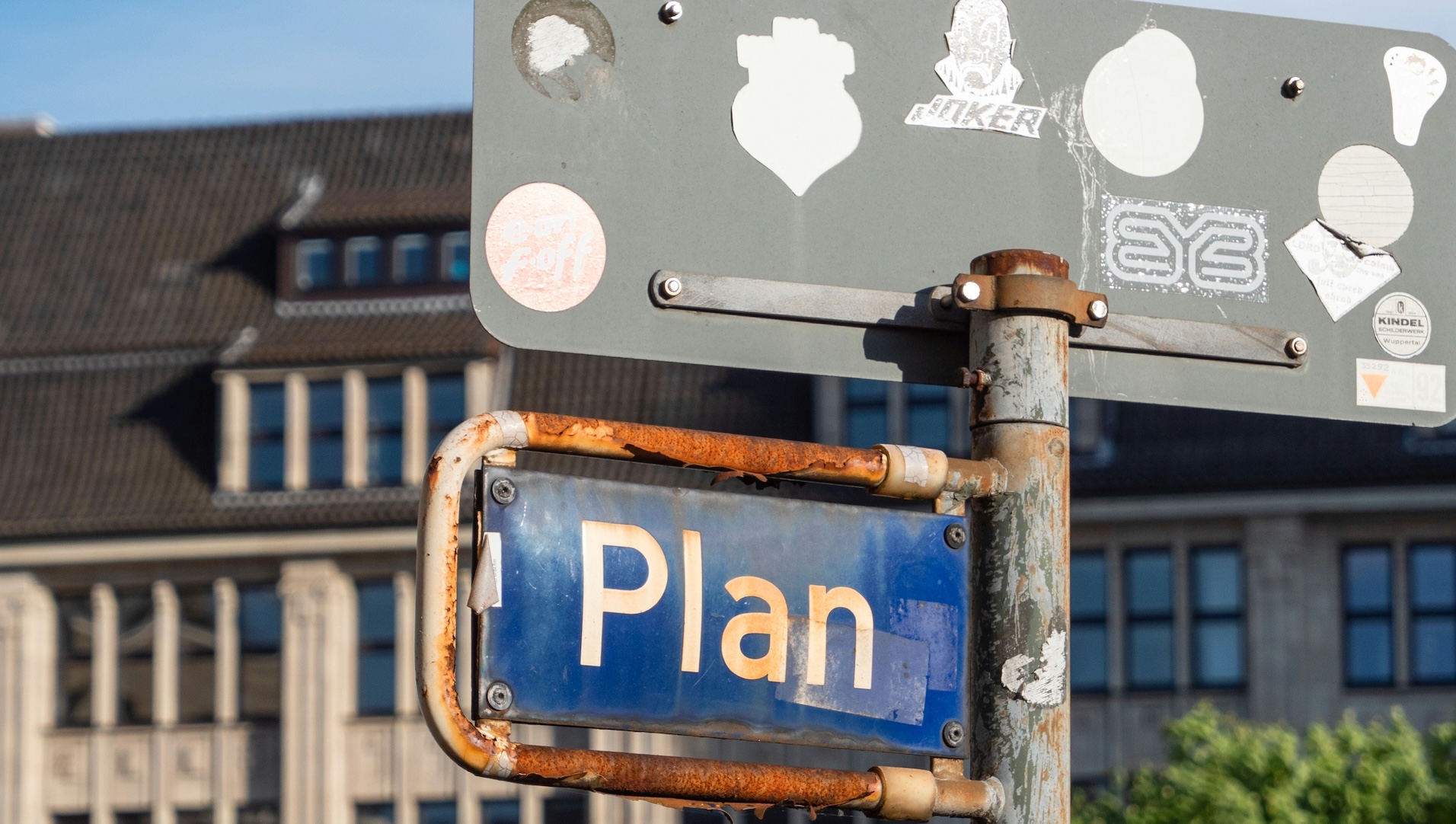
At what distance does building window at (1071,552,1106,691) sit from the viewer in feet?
102

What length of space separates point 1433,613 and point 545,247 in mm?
30294

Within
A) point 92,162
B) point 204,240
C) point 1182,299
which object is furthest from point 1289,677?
point 1182,299

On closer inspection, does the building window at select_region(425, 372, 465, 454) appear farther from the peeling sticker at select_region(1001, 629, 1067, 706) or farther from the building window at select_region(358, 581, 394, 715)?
the peeling sticker at select_region(1001, 629, 1067, 706)

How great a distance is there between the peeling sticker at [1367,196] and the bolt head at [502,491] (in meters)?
1.29

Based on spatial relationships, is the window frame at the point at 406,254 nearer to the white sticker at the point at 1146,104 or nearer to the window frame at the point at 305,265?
the window frame at the point at 305,265

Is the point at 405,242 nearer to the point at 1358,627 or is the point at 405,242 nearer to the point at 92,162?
the point at 92,162

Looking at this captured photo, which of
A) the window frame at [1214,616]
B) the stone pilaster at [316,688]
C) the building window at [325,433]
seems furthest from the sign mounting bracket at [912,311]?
the building window at [325,433]

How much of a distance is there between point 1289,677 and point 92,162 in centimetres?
2142

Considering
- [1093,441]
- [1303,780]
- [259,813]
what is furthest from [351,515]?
[1303,780]

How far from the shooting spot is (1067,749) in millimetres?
2447

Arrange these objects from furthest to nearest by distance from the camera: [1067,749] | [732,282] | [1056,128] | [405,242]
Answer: [405,242]
[1056,128]
[732,282]
[1067,749]

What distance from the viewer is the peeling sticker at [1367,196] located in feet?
9.48

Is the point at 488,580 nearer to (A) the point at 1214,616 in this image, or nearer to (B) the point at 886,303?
(B) the point at 886,303

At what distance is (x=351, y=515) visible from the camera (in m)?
32.2
